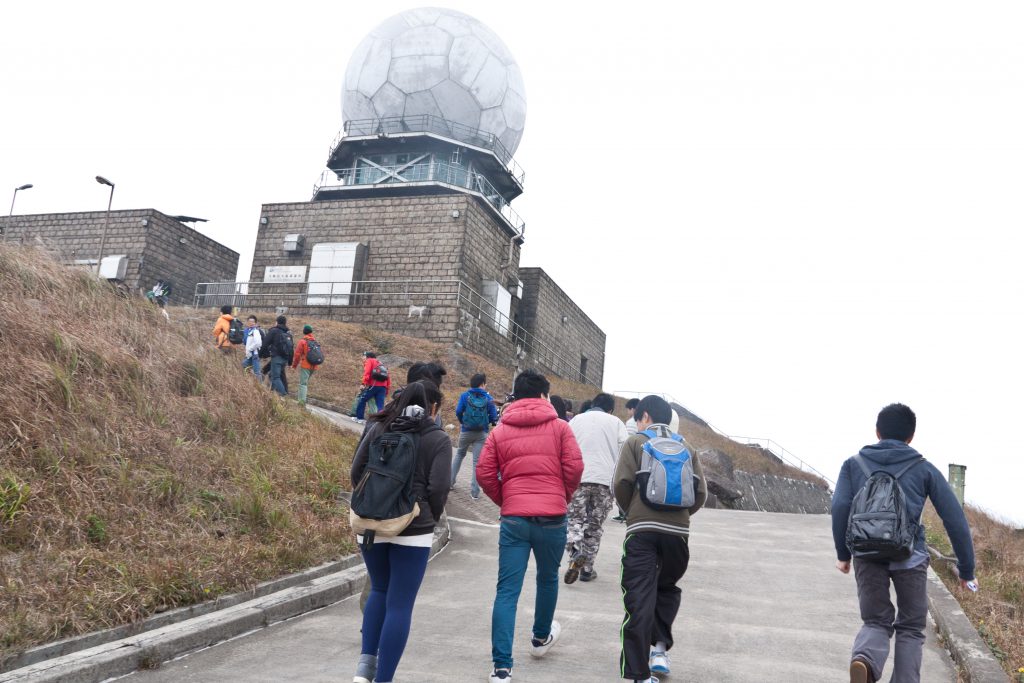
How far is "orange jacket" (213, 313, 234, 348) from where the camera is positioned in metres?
15.5

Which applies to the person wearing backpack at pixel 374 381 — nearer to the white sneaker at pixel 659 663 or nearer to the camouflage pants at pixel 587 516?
the camouflage pants at pixel 587 516

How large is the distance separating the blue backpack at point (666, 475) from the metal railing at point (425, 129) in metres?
28.4

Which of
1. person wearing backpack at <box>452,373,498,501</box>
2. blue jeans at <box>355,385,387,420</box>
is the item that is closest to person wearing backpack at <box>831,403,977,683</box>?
person wearing backpack at <box>452,373,498,501</box>

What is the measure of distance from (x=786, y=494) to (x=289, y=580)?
19.4 metres

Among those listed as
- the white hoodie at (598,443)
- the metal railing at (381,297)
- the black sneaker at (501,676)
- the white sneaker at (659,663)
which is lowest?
the black sneaker at (501,676)

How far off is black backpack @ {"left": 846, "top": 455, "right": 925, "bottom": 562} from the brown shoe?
53cm

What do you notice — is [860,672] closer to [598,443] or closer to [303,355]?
A: [598,443]

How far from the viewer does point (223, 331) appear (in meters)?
15.6

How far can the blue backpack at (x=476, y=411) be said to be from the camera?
1065cm

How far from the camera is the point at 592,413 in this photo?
7.89 m

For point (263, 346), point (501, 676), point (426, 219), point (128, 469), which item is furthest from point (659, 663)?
point (426, 219)

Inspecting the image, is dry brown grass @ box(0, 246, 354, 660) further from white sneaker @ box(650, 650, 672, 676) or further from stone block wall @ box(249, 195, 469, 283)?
stone block wall @ box(249, 195, 469, 283)

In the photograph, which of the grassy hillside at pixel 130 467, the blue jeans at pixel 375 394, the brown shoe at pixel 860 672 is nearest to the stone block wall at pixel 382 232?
the blue jeans at pixel 375 394

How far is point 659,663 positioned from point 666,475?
3.77 feet
